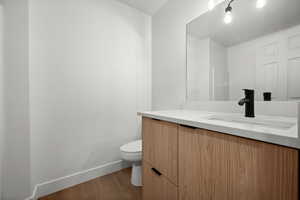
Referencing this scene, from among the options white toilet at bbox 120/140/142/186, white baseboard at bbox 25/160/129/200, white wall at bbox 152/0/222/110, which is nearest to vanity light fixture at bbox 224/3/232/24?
white wall at bbox 152/0/222/110

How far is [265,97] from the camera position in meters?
0.86

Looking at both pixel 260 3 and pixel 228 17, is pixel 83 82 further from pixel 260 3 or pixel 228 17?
pixel 260 3

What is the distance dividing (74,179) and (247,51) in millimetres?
2051

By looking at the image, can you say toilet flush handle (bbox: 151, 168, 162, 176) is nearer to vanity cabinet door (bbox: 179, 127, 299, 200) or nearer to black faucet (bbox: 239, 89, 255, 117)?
vanity cabinet door (bbox: 179, 127, 299, 200)

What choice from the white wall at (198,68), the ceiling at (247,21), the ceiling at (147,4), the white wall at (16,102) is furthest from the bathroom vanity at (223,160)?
the ceiling at (147,4)

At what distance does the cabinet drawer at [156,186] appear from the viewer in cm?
78

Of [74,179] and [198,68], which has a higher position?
[198,68]

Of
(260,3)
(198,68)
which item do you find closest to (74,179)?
(198,68)

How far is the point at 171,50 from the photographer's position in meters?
1.62

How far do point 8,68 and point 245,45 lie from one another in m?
1.81

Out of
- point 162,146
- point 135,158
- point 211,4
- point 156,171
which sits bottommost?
point 135,158

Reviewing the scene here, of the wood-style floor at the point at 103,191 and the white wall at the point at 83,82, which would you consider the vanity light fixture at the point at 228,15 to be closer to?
the white wall at the point at 83,82

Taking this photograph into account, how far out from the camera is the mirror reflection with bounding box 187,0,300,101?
2.55 ft

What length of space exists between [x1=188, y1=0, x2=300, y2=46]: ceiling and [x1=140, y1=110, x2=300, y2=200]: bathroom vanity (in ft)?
2.08
